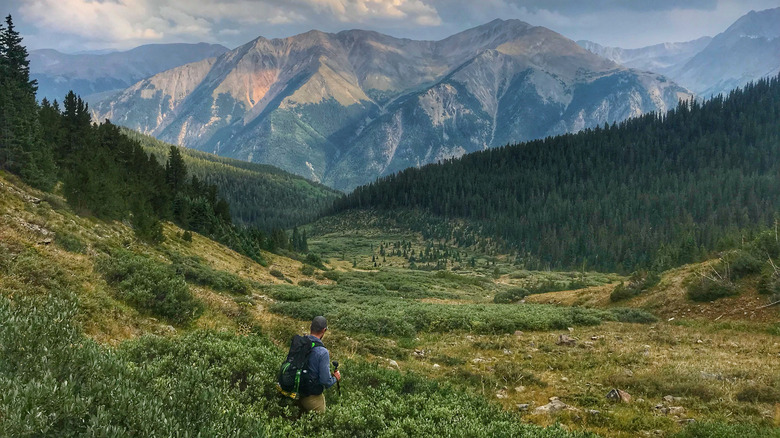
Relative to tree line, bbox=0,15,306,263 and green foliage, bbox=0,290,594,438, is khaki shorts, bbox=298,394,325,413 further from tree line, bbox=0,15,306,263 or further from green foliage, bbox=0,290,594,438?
tree line, bbox=0,15,306,263

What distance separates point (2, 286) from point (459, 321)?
68.1 ft

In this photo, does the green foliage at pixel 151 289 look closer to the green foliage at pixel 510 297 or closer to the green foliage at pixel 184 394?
the green foliage at pixel 184 394

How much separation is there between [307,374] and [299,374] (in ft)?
0.53

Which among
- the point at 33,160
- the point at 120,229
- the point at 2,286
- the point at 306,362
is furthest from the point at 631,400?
the point at 33,160

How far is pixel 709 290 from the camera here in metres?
25.1

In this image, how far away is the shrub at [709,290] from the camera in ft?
81.2

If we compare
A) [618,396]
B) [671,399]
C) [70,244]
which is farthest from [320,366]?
[70,244]

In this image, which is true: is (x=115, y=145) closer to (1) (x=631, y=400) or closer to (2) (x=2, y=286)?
(2) (x=2, y=286)

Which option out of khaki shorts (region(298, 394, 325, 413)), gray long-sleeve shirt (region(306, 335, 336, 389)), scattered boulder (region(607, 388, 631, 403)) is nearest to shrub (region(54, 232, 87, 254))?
khaki shorts (region(298, 394, 325, 413))

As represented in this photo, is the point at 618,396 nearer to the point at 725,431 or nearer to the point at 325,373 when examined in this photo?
the point at 725,431

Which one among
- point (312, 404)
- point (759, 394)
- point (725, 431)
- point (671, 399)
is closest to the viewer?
point (312, 404)

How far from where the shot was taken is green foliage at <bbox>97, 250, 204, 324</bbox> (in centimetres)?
1492

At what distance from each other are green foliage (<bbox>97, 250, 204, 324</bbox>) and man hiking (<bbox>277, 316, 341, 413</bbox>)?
29.5 ft

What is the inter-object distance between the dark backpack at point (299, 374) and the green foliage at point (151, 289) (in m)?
8.94
